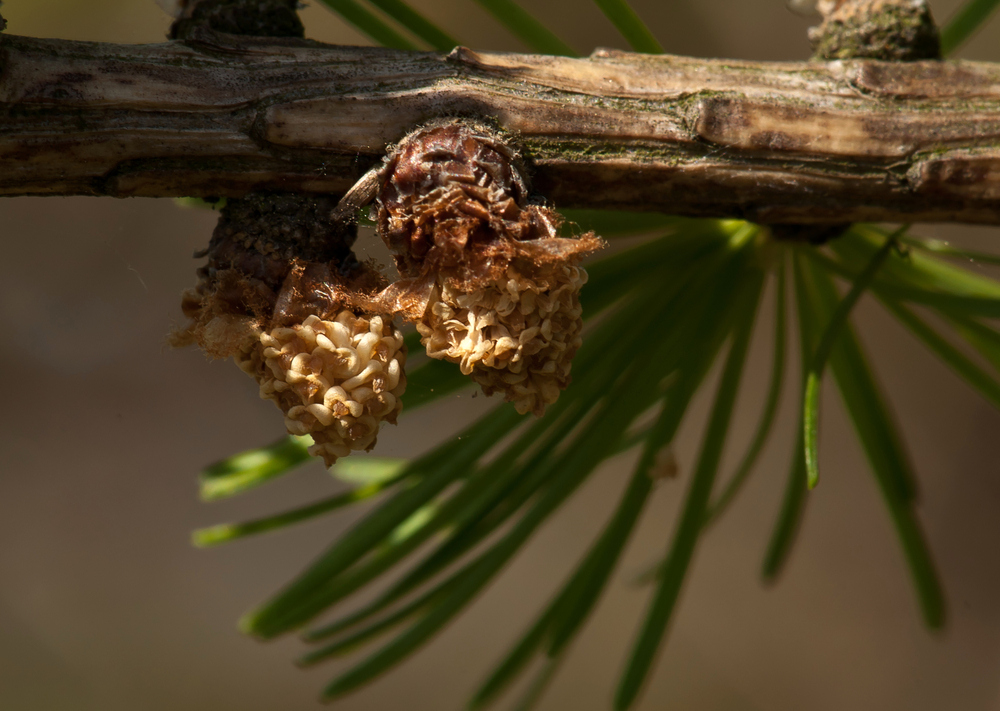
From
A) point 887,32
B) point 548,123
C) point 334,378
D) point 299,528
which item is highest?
point 887,32

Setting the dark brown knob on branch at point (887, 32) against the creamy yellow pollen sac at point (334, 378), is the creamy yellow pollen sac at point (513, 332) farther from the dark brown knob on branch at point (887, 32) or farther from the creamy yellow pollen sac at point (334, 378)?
the dark brown knob on branch at point (887, 32)

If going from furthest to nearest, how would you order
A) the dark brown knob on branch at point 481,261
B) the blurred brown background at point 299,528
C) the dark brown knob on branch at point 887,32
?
the blurred brown background at point 299,528
the dark brown knob on branch at point 887,32
the dark brown knob on branch at point 481,261

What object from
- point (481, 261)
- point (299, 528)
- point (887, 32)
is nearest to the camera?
point (481, 261)

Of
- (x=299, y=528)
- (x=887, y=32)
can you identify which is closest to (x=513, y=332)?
(x=887, y=32)

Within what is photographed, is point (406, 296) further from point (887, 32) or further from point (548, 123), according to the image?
point (887, 32)

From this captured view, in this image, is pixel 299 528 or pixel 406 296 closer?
pixel 406 296

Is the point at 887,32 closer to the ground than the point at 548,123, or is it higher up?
higher up

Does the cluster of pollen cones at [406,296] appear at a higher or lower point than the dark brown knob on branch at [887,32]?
lower

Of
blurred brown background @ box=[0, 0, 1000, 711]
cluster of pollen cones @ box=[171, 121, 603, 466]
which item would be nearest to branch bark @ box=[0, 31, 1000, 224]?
cluster of pollen cones @ box=[171, 121, 603, 466]

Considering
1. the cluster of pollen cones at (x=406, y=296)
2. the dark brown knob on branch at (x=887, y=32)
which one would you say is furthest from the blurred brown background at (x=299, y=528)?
the cluster of pollen cones at (x=406, y=296)
